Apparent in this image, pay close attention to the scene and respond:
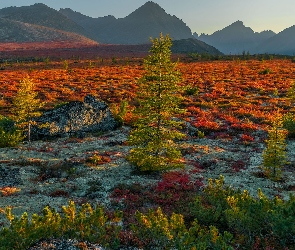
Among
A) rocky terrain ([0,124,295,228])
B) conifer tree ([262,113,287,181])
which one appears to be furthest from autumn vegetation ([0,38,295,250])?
rocky terrain ([0,124,295,228])

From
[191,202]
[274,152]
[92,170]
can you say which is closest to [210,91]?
[274,152]

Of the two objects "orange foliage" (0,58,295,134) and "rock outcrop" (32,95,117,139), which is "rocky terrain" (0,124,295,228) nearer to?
"rock outcrop" (32,95,117,139)

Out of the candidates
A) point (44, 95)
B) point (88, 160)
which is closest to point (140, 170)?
point (88, 160)

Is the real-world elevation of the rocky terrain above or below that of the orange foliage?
below

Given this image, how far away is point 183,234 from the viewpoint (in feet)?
29.2

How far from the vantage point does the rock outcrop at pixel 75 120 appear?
27.1m

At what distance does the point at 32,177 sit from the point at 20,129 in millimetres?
9397

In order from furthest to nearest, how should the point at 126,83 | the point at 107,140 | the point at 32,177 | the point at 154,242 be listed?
1. the point at 126,83
2. the point at 107,140
3. the point at 32,177
4. the point at 154,242

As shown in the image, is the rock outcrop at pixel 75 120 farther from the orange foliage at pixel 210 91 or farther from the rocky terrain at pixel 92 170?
the orange foliage at pixel 210 91

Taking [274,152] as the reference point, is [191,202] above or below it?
below

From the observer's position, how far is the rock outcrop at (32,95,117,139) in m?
27.1

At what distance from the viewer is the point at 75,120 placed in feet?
92.2

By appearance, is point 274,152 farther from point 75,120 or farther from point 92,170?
point 75,120

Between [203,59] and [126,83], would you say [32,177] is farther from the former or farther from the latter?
[203,59]
